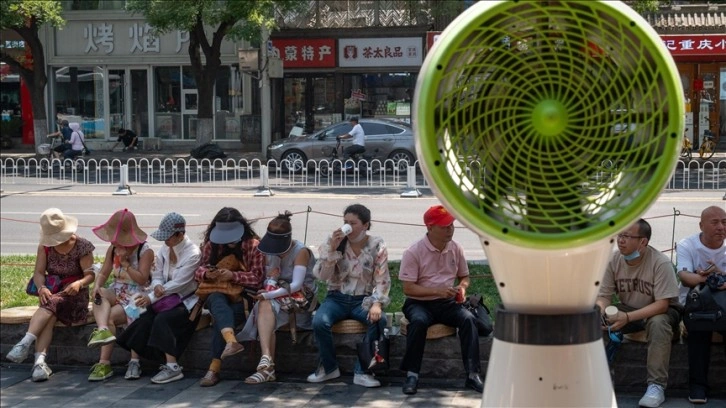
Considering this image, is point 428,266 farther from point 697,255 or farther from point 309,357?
point 697,255

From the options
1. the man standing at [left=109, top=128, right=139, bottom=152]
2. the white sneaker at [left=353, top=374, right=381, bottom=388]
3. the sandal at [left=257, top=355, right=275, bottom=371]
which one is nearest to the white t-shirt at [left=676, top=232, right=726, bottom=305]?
the white sneaker at [left=353, top=374, right=381, bottom=388]

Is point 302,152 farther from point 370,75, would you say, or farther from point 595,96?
point 595,96

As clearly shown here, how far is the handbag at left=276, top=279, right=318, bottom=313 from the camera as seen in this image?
779 cm

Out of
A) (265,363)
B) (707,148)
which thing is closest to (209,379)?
(265,363)

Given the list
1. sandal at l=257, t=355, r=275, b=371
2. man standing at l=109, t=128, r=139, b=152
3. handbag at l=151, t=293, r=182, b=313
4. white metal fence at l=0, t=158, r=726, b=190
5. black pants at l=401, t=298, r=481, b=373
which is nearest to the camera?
black pants at l=401, t=298, r=481, b=373

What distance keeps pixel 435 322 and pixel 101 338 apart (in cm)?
245

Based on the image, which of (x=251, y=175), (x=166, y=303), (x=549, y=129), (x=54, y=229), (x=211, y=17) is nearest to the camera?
(x=549, y=129)

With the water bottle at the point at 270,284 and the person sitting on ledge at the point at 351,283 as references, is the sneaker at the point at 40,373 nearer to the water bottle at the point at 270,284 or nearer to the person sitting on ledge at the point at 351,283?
the water bottle at the point at 270,284

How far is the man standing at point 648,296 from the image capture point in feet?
22.5

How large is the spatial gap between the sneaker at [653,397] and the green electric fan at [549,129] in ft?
15.8

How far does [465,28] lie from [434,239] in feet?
17.7

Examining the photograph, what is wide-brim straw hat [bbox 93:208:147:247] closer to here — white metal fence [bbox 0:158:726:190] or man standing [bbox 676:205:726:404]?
man standing [bbox 676:205:726:404]

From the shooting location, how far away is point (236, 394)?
745cm

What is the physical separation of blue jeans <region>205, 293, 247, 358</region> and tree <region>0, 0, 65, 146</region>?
73.5 ft
